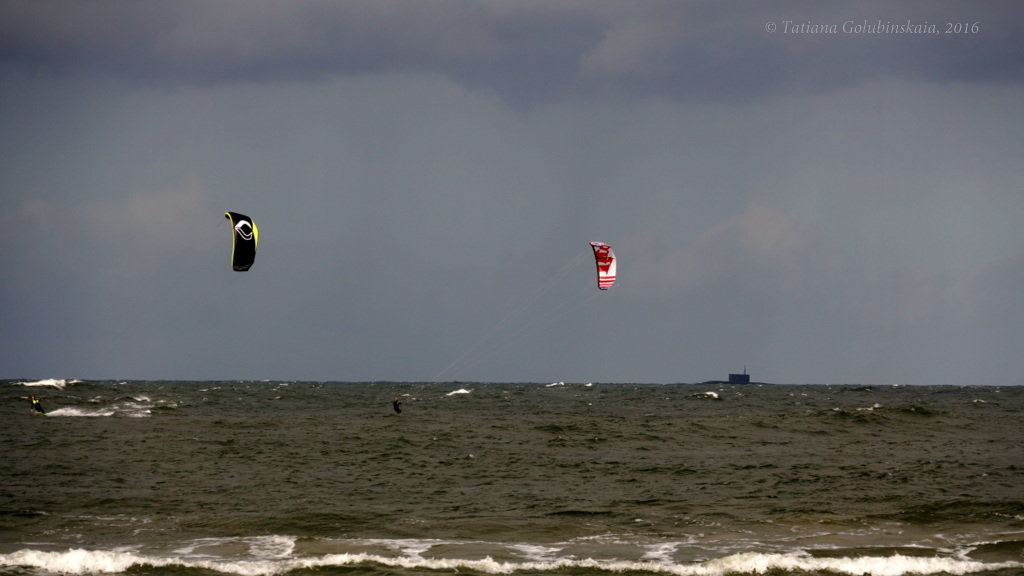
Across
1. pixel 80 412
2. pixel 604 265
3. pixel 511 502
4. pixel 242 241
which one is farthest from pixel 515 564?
pixel 80 412

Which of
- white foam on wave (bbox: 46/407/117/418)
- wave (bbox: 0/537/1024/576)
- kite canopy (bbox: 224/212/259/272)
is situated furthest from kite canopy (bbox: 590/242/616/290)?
white foam on wave (bbox: 46/407/117/418)

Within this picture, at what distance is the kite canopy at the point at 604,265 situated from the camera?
32.2 m

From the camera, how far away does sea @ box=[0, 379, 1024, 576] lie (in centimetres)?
1620

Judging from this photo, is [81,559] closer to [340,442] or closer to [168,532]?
[168,532]

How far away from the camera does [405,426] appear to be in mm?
42438

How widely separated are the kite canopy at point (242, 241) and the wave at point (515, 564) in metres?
8.77

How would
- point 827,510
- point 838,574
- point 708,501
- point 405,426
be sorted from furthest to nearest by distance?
point 405,426 → point 708,501 → point 827,510 → point 838,574

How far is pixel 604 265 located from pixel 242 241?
13.3 meters

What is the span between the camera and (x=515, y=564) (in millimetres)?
15914

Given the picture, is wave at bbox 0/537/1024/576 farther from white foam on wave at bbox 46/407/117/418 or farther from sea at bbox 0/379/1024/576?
white foam on wave at bbox 46/407/117/418

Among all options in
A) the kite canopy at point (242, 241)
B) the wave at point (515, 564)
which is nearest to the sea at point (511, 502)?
the wave at point (515, 564)

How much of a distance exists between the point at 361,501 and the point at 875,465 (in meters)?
15.1

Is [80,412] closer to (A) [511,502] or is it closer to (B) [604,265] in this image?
(B) [604,265]

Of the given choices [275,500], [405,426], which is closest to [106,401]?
[405,426]
